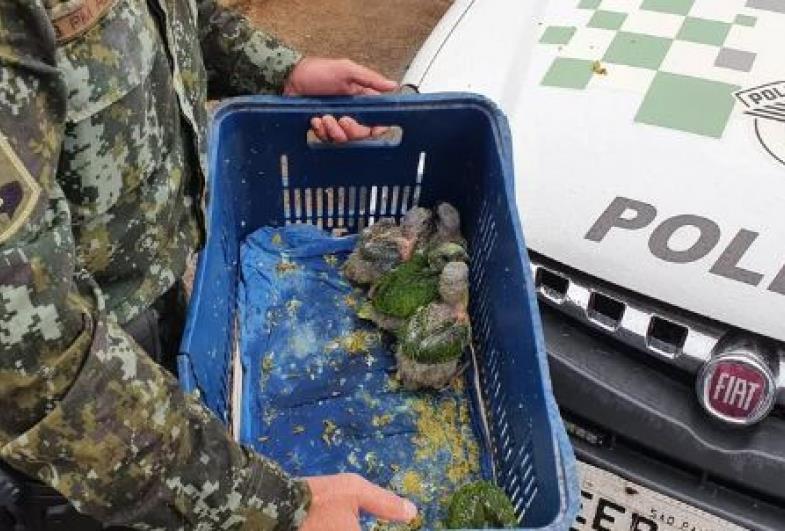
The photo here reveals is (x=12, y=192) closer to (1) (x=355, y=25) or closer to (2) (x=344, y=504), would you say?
(2) (x=344, y=504)

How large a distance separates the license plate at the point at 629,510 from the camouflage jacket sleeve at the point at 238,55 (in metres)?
1.21

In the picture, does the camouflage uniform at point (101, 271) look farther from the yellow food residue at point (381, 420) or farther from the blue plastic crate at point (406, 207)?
the yellow food residue at point (381, 420)

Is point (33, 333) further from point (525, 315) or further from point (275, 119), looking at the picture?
point (275, 119)

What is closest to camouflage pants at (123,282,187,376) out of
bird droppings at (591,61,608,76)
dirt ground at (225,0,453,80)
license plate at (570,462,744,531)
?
license plate at (570,462,744,531)

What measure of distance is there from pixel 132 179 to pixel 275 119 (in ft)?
3.06

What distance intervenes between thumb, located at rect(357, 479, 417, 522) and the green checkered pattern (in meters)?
1.25

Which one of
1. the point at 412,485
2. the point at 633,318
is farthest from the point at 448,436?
the point at 633,318

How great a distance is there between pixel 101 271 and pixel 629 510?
1.25 meters

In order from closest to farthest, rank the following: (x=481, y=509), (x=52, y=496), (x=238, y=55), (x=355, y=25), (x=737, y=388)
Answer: (x=52, y=496) < (x=481, y=509) < (x=737, y=388) < (x=238, y=55) < (x=355, y=25)

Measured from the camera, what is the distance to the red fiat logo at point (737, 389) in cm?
188

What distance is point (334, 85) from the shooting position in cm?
229

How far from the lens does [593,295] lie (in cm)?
210

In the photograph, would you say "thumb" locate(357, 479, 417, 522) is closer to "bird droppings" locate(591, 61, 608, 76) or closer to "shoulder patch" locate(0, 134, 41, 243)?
"shoulder patch" locate(0, 134, 41, 243)

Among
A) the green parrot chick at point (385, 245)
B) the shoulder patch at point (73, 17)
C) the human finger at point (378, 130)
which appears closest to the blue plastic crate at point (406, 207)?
the human finger at point (378, 130)
